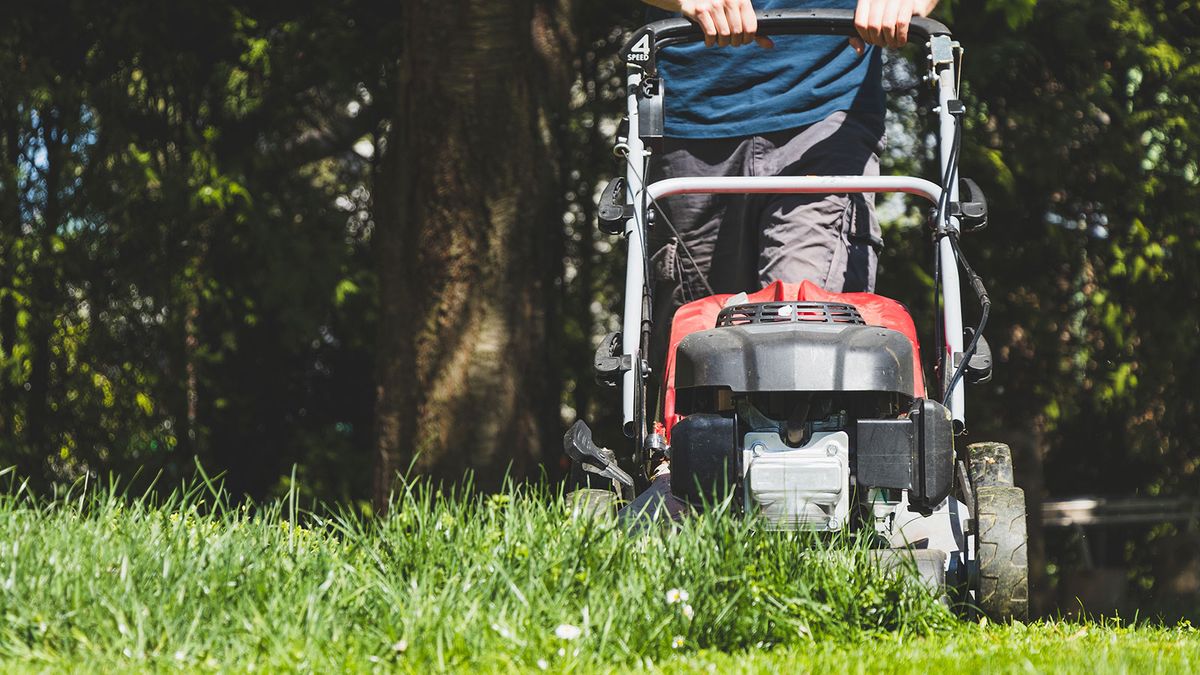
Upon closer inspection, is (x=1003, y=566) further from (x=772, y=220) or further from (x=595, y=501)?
(x=772, y=220)

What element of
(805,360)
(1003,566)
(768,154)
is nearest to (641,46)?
(768,154)

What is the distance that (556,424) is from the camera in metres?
5.55

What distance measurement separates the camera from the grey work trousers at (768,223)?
12.0ft

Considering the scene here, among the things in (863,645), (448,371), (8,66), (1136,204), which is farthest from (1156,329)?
(8,66)

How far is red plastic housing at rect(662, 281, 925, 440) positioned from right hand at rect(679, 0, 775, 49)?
0.57 metres

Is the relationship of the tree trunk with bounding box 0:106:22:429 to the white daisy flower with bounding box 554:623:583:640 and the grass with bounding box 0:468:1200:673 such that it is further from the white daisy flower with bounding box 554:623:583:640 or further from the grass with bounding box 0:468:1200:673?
the white daisy flower with bounding box 554:623:583:640

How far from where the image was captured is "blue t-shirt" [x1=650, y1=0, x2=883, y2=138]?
3725 mm

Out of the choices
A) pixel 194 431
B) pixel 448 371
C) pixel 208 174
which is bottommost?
pixel 194 431

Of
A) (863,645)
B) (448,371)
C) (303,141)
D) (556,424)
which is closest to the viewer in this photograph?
(863,645)

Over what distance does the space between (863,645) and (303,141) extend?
177 inches

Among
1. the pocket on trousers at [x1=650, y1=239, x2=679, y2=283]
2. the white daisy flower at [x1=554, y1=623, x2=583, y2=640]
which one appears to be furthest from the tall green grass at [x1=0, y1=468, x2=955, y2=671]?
the pocket on trousers at [x1=650, y1=239, x2=679, y2=283]

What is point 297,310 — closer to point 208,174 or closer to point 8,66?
point 208,174

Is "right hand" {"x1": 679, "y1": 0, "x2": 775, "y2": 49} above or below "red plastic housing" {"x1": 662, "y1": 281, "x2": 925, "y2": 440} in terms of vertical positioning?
above

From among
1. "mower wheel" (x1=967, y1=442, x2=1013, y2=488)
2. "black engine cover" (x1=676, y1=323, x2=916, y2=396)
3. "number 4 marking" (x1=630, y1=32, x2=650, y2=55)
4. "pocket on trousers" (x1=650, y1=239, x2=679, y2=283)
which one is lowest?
"mower wheel" (x1=967, y1=442, x2=1013, y2=488)
